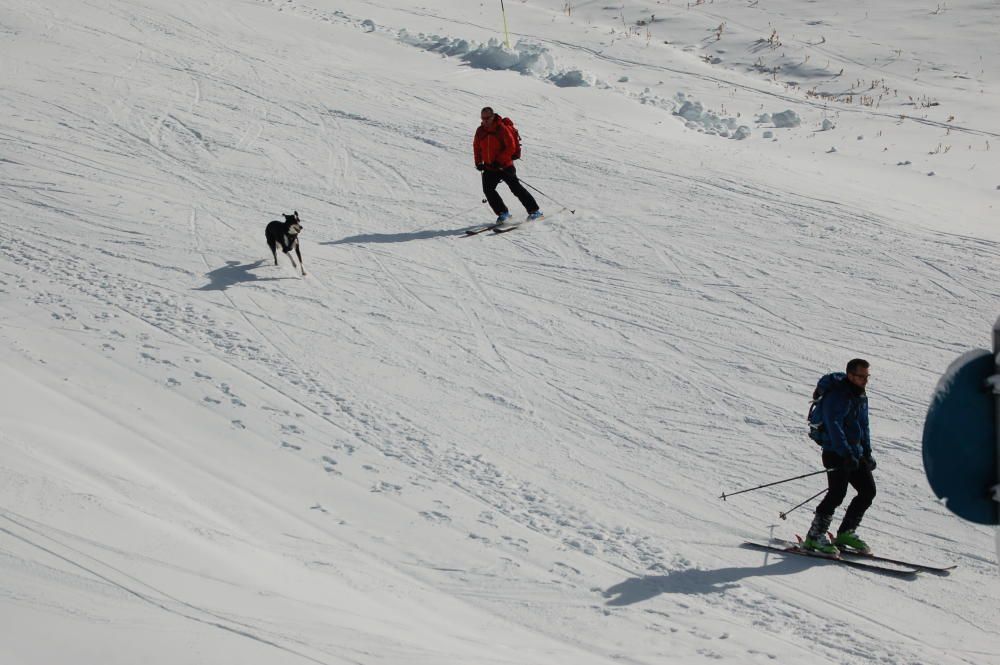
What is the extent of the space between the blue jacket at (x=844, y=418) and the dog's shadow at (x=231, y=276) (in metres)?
7.13

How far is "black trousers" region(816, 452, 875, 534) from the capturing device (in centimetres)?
704

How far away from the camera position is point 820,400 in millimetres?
6930

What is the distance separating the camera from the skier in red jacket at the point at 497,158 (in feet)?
42.1

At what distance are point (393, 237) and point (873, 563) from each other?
25.7 feet

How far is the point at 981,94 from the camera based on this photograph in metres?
18.8

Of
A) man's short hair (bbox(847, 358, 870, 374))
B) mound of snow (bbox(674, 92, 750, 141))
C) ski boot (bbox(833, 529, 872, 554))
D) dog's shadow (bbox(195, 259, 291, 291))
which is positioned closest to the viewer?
man's short hair (bbox(847, 358, 870, 374))

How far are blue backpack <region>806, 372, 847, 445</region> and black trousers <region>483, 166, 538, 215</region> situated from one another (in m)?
6.83

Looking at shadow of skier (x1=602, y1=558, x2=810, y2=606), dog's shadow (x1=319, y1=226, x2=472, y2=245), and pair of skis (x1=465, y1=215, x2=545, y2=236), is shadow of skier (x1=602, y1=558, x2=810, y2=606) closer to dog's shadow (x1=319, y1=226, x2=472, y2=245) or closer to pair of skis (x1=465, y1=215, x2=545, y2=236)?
→ pair of skis (x1=465, y1=215, x2=545, y2=236)

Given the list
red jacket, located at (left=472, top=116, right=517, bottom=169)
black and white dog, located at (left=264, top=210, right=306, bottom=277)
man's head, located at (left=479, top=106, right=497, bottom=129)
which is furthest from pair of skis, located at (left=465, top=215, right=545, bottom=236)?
black and white dog, located at (left=264, top=210, right=306, bottom=277)

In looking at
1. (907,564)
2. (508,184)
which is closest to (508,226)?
(508,184)

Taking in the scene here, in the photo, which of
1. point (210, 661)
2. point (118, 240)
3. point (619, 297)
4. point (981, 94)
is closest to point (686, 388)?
point (619, 297)

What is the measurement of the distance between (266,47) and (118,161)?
6.66 metres

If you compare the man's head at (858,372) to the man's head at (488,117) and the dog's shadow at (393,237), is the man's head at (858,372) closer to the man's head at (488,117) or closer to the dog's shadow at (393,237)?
the man's head at (488,117)

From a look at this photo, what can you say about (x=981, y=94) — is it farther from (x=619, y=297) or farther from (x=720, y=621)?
(x=720, y=621)
